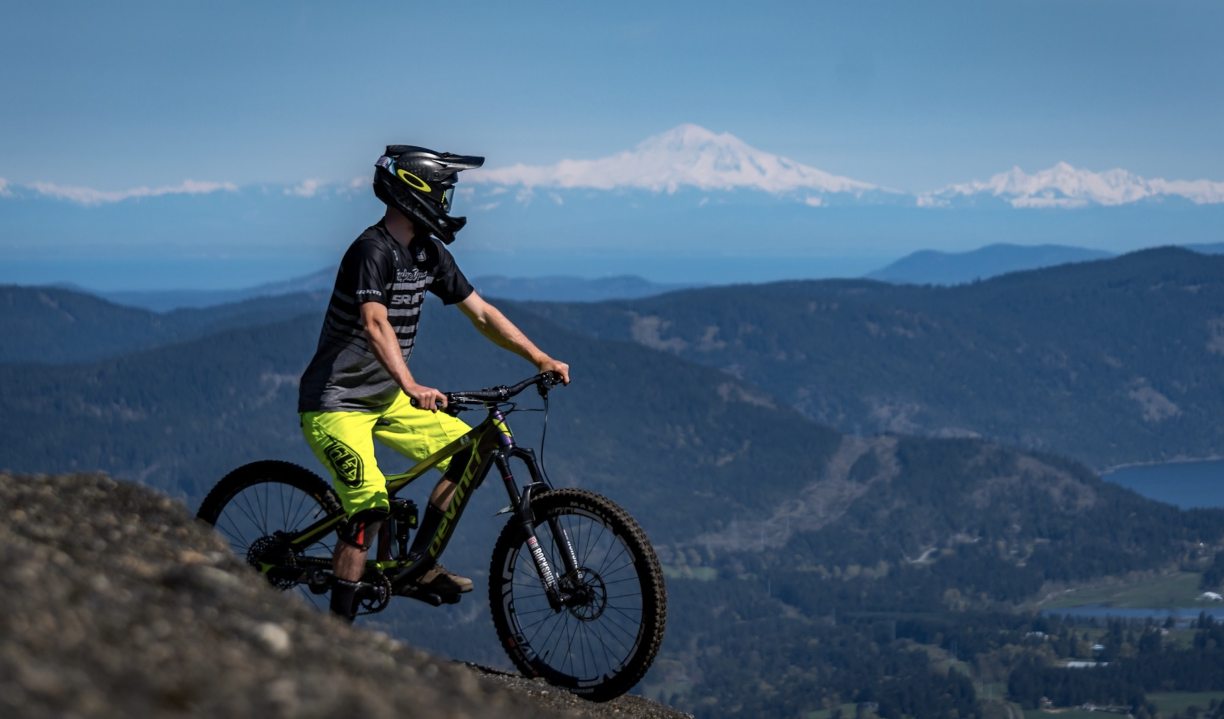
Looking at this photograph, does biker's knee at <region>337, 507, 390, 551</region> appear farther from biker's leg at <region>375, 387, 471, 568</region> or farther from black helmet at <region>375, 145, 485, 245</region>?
black helmet at <region>375, 145, 485, 245</region>

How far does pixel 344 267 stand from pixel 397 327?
0.65 m

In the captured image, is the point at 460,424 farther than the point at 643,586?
Yes

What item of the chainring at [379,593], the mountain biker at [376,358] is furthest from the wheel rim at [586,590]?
the chainring at [379,593]

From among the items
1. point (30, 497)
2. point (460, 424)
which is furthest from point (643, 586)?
point (30, 497)

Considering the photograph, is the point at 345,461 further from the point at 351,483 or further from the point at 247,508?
the point at 247,508

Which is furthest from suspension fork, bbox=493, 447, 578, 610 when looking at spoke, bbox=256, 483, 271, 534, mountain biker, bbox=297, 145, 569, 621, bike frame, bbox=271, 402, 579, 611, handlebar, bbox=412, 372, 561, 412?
spoke, bbox=256, 483, 271, 534

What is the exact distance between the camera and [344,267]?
29.7ft

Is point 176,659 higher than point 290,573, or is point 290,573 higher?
point 176,659

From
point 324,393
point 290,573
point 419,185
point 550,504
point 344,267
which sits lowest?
point 290,573

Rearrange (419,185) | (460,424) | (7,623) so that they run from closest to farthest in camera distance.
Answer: (7,623)
(419,185)
(460,424)

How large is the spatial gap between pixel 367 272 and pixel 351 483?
1.68 meters

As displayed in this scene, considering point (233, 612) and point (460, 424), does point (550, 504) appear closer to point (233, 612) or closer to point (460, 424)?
point (460, 424)

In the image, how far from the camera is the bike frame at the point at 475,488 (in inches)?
359

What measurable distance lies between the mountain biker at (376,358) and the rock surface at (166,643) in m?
2.18
